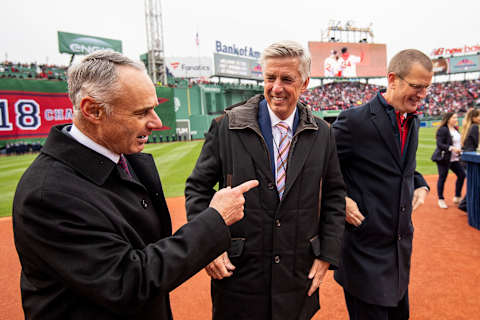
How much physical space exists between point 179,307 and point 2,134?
71.6ft

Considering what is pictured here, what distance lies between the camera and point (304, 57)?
1882 mm

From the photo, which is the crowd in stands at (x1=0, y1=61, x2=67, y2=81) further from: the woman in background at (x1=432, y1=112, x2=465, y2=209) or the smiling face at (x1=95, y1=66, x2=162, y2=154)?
the smiling face at (x1=95, y1=66, x2=162, y2=154)

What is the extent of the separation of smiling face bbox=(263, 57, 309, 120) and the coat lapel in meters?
0.75

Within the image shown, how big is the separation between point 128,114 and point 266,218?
0.99m

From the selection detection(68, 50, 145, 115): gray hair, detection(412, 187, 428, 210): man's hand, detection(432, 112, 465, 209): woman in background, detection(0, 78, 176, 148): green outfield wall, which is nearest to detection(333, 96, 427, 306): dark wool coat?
detection(412, 187, 428, 210): man's hand

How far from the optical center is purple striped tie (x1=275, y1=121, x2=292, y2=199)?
1828 mm

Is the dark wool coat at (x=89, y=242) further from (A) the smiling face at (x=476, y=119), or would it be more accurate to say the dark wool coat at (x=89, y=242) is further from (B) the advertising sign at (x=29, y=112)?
(B) the advertising sign at (x=29, y=112)

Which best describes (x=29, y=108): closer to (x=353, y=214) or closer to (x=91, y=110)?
(x=91, y=110)

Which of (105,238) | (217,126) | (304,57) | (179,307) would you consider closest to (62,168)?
(105,238)

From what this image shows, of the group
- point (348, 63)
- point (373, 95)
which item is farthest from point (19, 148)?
point (348, 63)

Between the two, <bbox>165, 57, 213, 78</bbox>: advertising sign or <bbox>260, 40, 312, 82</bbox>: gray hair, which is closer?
<bbox>260, 40, 312, 82</bbox>: gray hair

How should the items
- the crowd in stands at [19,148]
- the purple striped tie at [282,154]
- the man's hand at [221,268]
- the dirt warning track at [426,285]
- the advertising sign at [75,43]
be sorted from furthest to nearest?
the advertising sign at [75,43] → the crowd in stands at [19,148] → the dirt warning track at [426,285] → the purple striped tie at [282,154] → the man's hand at [221,268]

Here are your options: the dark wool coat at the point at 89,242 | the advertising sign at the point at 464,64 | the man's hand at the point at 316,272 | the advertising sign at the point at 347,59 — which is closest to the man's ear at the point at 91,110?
the dark wool coat at the point at 89,242

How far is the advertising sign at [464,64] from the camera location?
53531 millimetres
